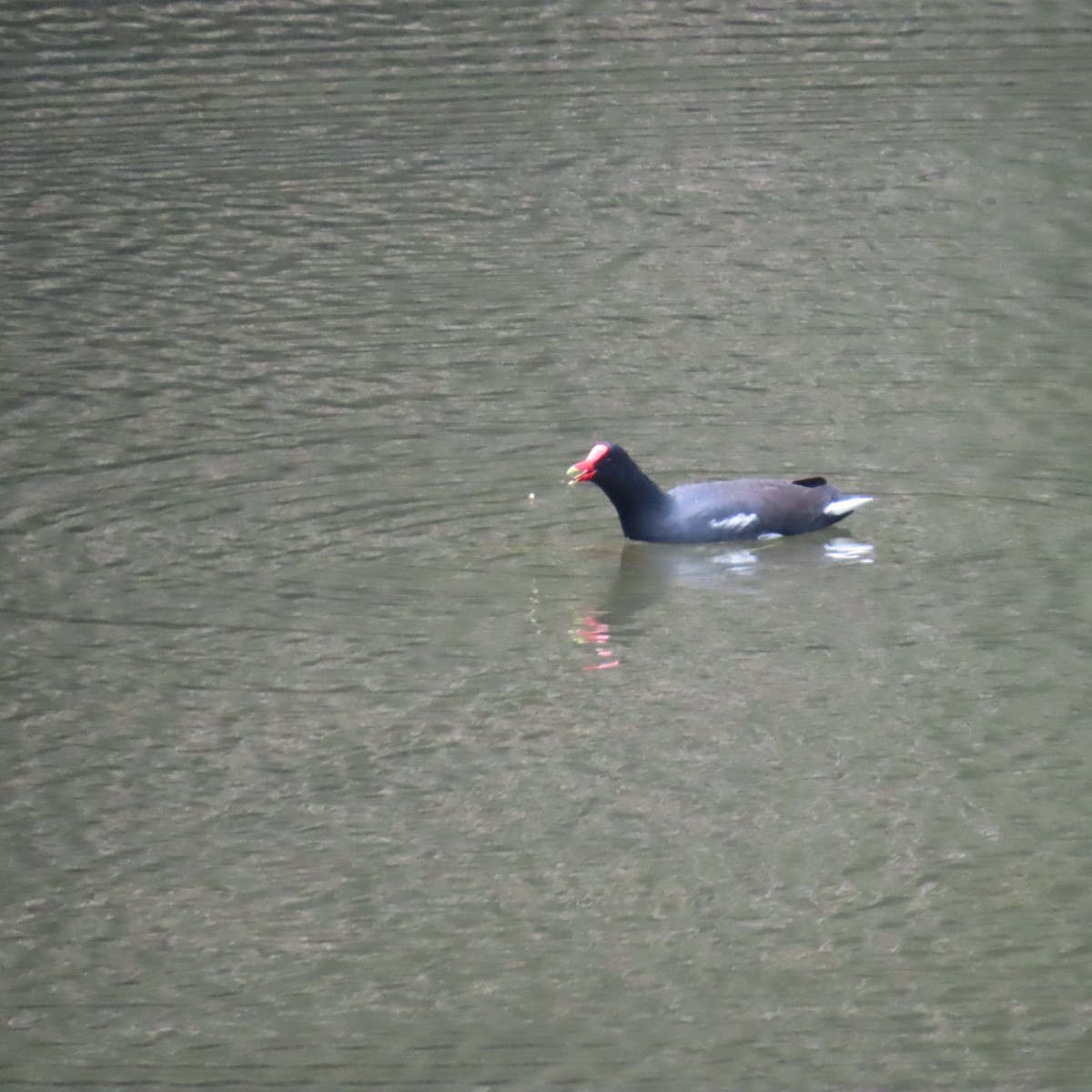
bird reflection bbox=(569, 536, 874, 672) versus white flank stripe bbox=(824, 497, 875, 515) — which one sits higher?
white flank stripe bbox=(824, 497, 875, 515)


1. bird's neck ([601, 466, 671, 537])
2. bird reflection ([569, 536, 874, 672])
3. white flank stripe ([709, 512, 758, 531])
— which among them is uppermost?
bird's neck ([601, 466, 671, 537])

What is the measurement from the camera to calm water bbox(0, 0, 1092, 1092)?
790 cm

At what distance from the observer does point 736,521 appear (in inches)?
476

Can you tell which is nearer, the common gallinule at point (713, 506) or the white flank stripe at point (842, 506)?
the common gallinule at point (713, 506)

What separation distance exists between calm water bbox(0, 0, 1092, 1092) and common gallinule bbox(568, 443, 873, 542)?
170 mm

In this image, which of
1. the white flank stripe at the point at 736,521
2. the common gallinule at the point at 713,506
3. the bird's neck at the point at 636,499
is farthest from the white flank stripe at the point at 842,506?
the bird's neck at the point at 636,499

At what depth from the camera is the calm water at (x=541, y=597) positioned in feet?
25.9

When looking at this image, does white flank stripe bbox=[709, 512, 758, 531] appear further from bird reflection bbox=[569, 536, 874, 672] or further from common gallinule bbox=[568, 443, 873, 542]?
bird reflection bbox=[569, 536, 874, 672]

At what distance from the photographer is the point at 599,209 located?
18422mm

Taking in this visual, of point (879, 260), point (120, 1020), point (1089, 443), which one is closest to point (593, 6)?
point (879, 260)

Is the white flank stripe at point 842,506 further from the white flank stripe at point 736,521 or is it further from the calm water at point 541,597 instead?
the white flank stripe at point 736,521

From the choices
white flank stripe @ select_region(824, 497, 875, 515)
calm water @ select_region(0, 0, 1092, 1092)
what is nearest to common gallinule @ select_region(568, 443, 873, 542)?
white flank stripe @ select_region(824, 497, 875, 515)

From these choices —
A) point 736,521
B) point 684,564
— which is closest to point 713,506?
point 736,521

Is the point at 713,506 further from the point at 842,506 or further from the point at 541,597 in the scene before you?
the point at 541,597
